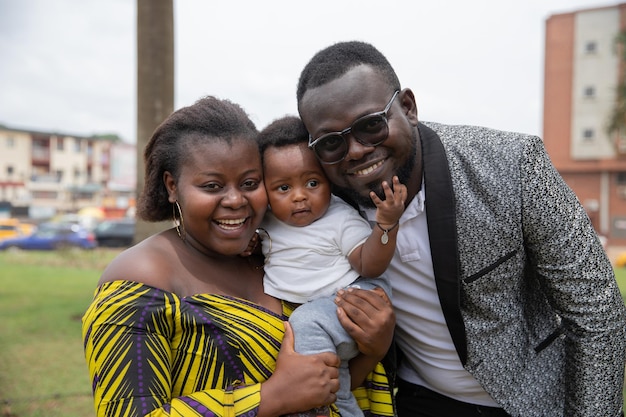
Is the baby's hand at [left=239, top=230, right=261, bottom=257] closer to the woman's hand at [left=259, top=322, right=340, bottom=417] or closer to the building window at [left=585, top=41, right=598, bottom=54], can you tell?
the woman's hand at [left=259, top=322, right=340, bottom=417]

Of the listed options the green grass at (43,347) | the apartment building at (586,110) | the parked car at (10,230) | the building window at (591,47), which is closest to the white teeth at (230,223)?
the green grass at (43,347)

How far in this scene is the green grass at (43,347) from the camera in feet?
17.6

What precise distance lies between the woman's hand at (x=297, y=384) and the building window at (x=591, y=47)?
3458cm

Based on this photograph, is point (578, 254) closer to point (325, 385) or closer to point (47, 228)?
point (325, 385)

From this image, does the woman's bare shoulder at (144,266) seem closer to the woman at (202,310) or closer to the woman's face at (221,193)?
the woman at (202,310)

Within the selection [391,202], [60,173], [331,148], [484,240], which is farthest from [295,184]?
[60,173]

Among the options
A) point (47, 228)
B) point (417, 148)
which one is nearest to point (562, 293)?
point (417, 148)

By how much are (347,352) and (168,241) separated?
2.78 ft

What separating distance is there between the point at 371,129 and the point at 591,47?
34261 millimetres

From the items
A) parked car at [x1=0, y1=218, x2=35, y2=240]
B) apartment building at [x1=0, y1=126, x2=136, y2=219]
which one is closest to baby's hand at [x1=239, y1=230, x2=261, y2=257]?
parked car at [x1=0, y1=218, x2=35, y2=240]

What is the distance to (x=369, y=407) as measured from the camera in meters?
2.49

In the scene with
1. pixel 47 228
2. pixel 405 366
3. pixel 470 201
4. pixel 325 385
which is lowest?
pixel 47 228

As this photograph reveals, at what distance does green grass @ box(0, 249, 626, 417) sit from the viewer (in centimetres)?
537

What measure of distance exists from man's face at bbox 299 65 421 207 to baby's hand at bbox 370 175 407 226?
0.12 meters
